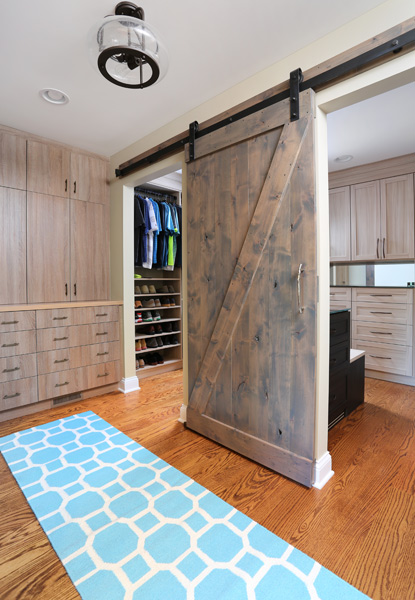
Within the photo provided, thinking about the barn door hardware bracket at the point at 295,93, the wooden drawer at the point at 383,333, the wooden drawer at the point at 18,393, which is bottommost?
the wooden drawer at the point at 18,393

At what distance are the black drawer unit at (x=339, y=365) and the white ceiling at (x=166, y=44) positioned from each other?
69.6 inches

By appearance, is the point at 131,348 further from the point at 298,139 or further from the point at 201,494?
the point at 298,139

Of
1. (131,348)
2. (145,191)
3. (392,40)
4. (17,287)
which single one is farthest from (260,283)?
(145,191)

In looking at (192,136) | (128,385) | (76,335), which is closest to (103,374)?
(128,385)

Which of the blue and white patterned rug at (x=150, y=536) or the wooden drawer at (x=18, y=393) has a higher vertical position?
the wooden drawer at (x=18, y=393)

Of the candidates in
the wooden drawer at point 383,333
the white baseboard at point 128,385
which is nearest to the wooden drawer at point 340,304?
the wooden drawer at point 383,333

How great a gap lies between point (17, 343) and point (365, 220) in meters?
4.01

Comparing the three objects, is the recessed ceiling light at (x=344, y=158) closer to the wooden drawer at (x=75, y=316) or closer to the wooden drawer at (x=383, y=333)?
the wooden drawer at (x=383, y=333)

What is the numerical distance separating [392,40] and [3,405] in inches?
139

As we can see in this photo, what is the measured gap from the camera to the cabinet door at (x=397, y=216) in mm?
3410

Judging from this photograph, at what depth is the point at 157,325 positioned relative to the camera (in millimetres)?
4055

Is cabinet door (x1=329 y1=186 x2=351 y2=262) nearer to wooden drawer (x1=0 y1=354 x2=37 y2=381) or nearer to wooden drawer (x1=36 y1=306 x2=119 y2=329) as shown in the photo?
wooden drawer (x1=36 y1=306 x2=119 y2=329)

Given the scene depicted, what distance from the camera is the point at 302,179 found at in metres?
1.70

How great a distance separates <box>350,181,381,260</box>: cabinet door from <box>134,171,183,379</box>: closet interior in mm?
2248
